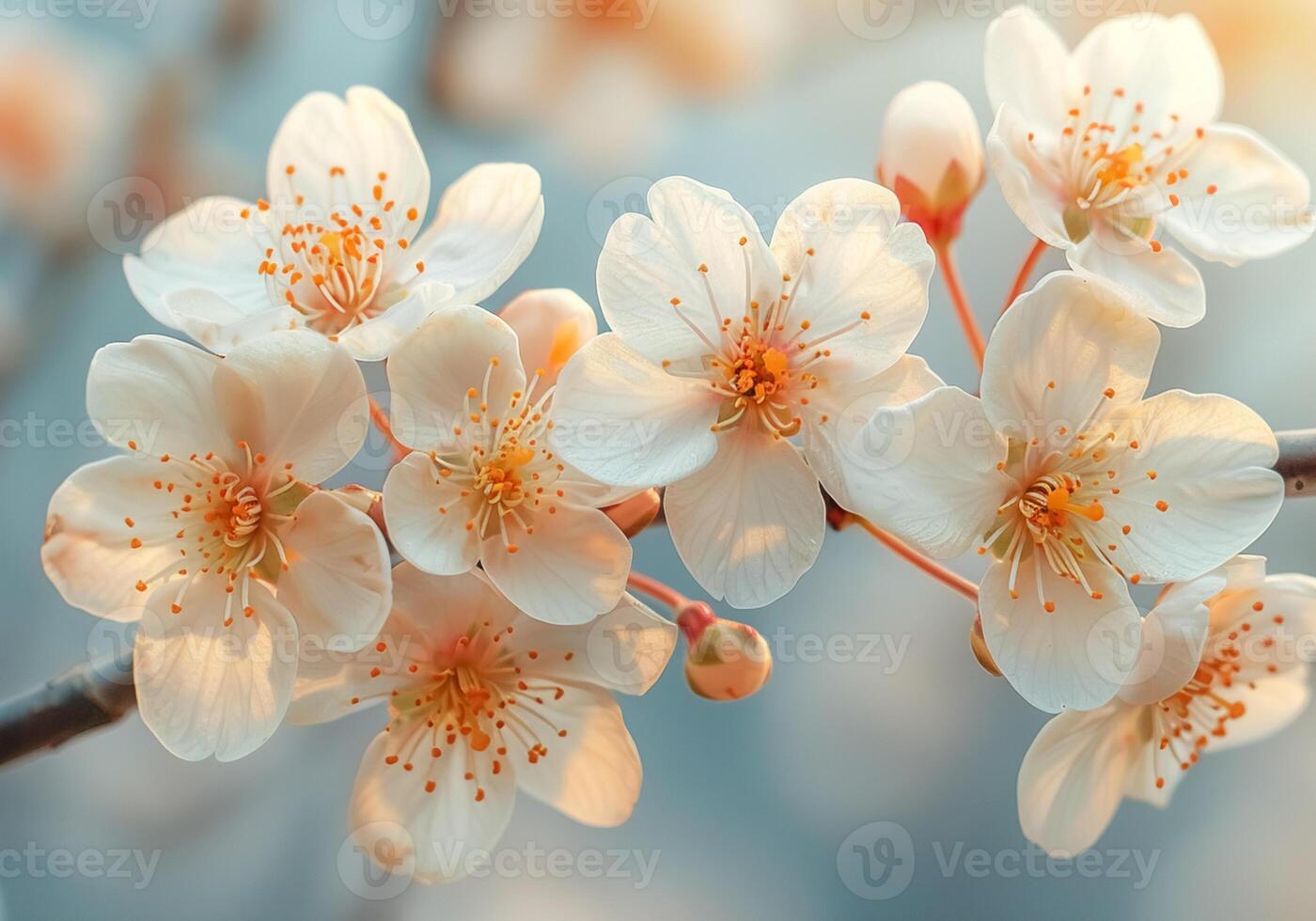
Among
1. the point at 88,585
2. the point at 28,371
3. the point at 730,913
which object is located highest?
the point at 88,585

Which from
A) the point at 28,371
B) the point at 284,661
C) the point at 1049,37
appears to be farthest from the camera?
the point at 28,371

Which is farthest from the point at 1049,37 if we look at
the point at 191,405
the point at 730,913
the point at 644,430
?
the point at 730,913

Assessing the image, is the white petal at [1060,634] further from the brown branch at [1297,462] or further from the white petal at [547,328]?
the white petal at [547,328]

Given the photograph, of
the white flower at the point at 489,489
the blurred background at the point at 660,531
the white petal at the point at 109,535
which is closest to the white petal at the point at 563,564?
the white flower at the point at 489,489

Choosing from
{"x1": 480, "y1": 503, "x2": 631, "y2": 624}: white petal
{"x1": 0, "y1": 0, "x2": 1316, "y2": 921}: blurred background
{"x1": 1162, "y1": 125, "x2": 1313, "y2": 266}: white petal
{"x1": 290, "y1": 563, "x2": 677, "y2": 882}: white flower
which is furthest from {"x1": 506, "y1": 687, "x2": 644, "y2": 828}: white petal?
{"x1": 0, "y1": 0, "x2": 1316, "y2": 921}: blurred background

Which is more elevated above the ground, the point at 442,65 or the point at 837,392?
the point at 837,392

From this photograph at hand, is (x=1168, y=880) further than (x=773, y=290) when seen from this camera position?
Yes

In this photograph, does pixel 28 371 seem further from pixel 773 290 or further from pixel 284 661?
pixel 773 290

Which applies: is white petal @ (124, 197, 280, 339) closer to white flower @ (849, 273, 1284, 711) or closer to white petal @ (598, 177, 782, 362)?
white petal @ (598, 177, 782, 362)

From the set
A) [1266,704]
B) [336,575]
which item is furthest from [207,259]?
[1266,704]
